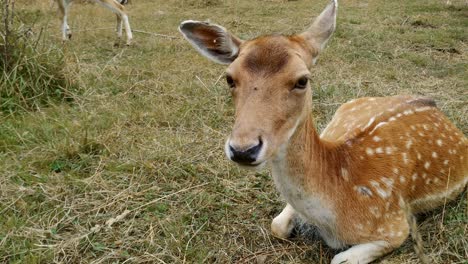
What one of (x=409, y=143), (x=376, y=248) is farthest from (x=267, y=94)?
(x=409, y=143)

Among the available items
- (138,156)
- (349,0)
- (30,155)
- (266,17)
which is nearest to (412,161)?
(138,156)

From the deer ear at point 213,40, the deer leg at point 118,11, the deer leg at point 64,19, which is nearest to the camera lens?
the deer ear at point 213,40

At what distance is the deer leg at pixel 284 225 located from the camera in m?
2.71

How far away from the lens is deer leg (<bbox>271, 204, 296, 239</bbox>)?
271cm

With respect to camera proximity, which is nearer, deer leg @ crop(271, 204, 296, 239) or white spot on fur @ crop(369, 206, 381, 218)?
white spot on fur @ crop(369, 206, 381, 218)

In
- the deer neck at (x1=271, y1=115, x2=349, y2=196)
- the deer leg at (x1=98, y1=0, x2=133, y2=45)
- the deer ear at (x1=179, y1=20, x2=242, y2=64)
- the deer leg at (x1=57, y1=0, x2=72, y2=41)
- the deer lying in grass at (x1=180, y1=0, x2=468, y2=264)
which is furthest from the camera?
the deer leg at (x1=98, y1=0, x2=133, y2=45)

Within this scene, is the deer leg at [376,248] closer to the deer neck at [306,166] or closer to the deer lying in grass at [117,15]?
the deer neck at [306,166]

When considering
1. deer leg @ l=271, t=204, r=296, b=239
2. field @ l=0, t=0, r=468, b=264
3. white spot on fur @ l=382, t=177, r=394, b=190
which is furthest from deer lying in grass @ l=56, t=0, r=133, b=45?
white spot on fur @ l=382, t=177, r=394, b=190

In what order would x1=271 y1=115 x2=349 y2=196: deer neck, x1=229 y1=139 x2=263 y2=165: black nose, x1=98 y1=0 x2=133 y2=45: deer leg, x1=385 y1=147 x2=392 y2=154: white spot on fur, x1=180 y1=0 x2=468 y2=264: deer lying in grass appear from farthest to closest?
x1=98 y1=0 x2=133 y2=45: deer leg < x1=385 y1=147 x2=392 y2=154: white spot on fur < x1=271 y1=115 x2=349 y2=196: deer neck < x1=180 y1=0 x2=468 y2=264: deer lying in grass < x1=229 y1=139 x2=263 y2=165: black nose

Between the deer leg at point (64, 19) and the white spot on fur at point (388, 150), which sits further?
the deer leg at point (64, 19)

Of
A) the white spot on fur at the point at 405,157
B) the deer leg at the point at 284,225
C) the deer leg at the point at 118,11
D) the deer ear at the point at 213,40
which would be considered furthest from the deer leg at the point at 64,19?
the white spot on fur at the point at 405,157

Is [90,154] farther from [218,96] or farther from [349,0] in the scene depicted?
[349,0]

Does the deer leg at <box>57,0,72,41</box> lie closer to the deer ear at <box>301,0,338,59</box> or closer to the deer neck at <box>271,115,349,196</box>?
the deer ear at <box>301,0,338,59</box>

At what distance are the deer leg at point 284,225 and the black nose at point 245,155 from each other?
38.1 inches
